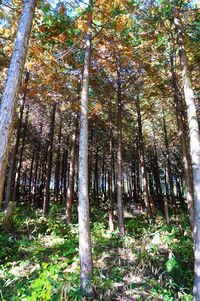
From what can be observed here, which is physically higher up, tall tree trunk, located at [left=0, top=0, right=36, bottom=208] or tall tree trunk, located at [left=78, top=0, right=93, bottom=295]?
tall tree trunk, located at [left=0, top=0, right=36, bottom=208]

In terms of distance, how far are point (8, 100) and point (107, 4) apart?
560cm

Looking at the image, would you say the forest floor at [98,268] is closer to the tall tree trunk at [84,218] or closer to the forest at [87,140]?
the forest at [87,140]

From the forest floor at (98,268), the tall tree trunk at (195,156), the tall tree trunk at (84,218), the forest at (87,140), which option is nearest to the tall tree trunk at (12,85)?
the forest at (87,140)

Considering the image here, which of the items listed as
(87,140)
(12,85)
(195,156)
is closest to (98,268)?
(87,140)

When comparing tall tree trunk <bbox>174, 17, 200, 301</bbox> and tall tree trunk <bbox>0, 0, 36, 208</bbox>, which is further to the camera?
tall tree trunk <bbox>174, 17, 200, 301</bbox>

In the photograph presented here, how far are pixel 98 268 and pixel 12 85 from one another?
524 cm

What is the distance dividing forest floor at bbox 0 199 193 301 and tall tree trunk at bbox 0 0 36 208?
2250mm

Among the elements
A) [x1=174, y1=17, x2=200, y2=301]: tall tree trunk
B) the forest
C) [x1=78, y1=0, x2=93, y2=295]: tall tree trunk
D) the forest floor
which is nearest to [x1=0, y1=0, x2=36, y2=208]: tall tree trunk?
the forest

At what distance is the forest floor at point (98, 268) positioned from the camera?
148 inches

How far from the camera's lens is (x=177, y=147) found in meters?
15.1

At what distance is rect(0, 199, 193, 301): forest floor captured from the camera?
3.75m

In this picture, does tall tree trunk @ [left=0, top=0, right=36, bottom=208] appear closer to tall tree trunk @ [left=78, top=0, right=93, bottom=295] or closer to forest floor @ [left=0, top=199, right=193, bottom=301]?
tall tree trunk @ [left=78, top=0, right=93, bottom=295]

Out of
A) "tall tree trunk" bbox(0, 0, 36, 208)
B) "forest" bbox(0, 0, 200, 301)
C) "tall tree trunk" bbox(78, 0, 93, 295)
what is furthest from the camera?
"tall tree trunk" bbox(78, 0, 93, 295)

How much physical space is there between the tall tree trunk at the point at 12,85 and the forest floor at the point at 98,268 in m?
2.25
